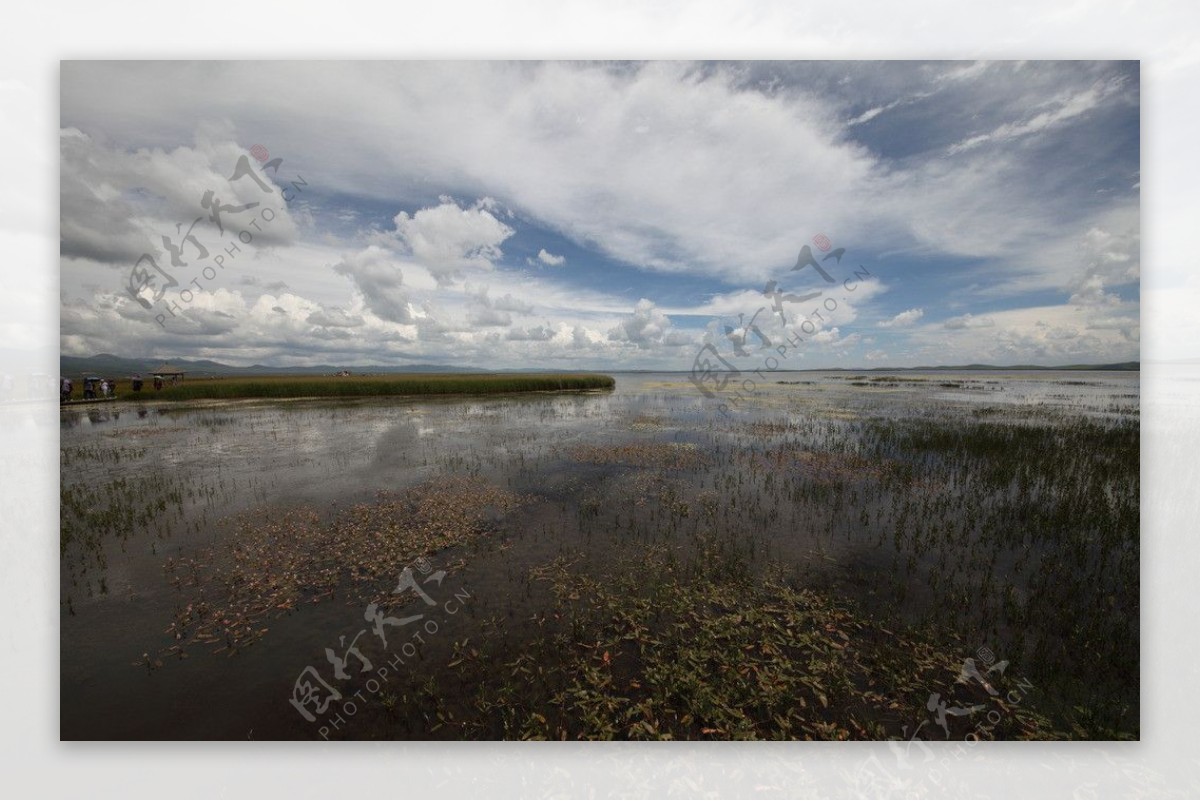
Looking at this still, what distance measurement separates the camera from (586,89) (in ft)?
23.1

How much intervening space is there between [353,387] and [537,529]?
39.6 m

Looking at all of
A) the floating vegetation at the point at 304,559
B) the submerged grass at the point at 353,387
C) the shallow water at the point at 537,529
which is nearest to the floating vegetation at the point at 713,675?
the shallow water at the point at 537,529

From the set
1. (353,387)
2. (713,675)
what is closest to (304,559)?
(713,675)

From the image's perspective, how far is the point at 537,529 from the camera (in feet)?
27.9

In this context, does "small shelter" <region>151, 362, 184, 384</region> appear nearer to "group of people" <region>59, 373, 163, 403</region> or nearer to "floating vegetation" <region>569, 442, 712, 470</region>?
"group of people" <region>59, 373, 163, 403</region>

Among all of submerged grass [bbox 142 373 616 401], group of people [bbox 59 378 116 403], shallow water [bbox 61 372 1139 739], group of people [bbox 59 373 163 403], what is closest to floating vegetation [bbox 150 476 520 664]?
shallow water [bbox 61 372 1139 739]

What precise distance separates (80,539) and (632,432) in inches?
626

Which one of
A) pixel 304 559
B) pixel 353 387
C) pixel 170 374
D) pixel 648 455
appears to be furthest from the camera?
pixel 353 387

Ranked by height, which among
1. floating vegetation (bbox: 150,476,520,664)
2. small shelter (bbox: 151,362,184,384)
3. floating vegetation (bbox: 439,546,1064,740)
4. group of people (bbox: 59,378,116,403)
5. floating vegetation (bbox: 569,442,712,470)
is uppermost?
small shelter (bbox: 151,362,184,384)

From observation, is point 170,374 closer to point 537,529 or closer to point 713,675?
point 537,529

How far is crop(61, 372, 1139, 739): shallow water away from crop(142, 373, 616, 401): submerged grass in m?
17.0

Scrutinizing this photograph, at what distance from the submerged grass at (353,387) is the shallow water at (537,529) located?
17.0m

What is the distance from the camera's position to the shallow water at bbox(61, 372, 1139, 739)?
16.0ft

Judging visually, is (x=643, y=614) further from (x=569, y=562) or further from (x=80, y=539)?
(x=80, y=539)
